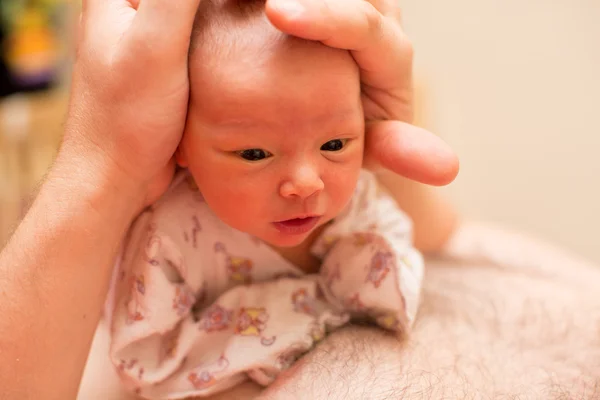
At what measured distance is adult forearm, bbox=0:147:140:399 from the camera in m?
0.67

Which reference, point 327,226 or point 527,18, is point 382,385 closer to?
point 327,226

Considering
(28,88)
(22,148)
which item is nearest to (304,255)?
(22,148)

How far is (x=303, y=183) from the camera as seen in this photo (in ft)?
2.09

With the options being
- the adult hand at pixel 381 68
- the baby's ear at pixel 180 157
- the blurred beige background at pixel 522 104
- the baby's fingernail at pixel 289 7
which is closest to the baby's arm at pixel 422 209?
the adult hand at pixel 381 68

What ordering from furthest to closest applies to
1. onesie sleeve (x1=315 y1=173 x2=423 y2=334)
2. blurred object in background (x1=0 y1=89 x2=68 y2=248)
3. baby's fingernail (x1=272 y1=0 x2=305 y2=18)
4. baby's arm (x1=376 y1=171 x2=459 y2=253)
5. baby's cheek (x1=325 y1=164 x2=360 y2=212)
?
blurred object in background (x1=0 y1=89 x2=68 y2=248) < baby's arm (x1=376 y1=171 x2=459 y2=253) < onesie sleeve (x1=315 y1=173 x2=423 y2=334) < baby's cheek (x1=325 y1=164 x2=360 y2=212) < baby's fingernail (x1=272 y1=0 x2=305 y2=18)

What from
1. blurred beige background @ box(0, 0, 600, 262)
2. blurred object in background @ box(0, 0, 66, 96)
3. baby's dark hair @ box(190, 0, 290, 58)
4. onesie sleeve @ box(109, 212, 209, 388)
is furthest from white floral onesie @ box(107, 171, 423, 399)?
blurred object in background @ box(0, 0, 66, 96)

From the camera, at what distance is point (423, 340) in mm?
841

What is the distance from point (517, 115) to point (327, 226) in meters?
1.36

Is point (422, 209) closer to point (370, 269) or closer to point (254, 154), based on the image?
point (370, 269)

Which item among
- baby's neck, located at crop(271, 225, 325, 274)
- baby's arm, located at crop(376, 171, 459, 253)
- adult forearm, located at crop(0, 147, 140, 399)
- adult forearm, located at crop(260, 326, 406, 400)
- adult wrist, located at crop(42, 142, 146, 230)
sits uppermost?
adult wrist, located at crop(42, 142, 146, 230)

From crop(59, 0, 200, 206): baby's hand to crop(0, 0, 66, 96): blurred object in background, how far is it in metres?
1.43

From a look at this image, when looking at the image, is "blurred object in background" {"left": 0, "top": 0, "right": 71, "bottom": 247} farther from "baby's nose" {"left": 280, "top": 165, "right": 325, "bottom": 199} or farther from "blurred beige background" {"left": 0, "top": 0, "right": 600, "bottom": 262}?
"baby's nose" {"left": 280, "top": 165, "right": 325, "bottom": 199}

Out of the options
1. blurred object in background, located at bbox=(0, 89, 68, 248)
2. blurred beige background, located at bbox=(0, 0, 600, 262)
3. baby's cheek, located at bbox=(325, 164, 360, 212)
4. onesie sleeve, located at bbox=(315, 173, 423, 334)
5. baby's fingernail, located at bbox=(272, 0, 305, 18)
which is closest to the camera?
baby's fingernail, located at bbox=(272, 0, 305, 18)

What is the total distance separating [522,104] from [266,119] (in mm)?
1590
